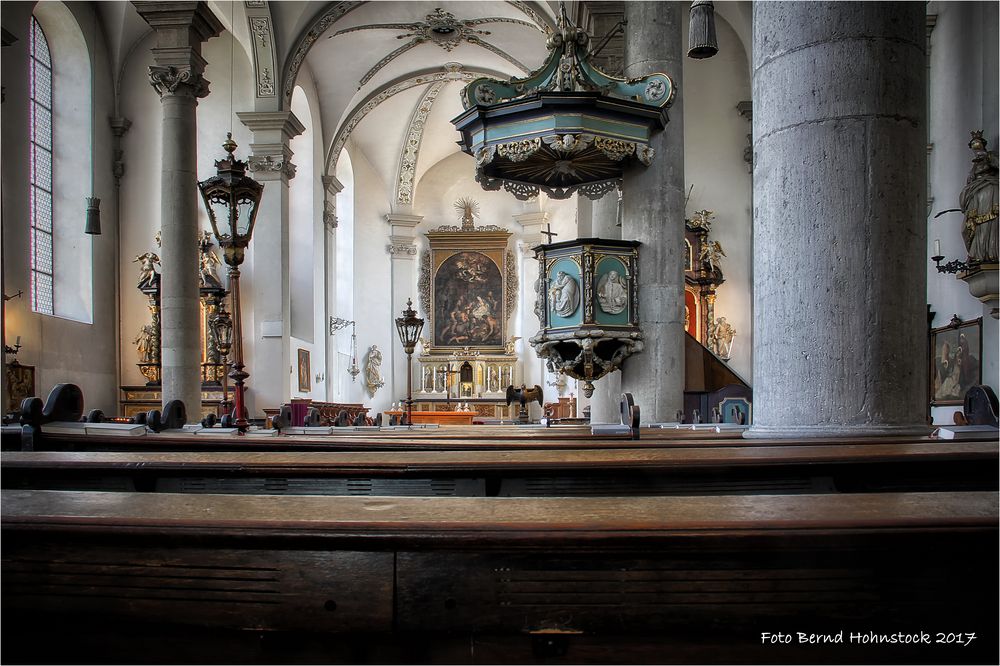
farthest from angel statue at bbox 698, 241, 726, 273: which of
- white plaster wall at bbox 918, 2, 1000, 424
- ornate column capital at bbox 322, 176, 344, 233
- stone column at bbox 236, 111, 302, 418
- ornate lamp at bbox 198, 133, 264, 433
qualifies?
ornate column capital at bbox 322, 176, 344, 233

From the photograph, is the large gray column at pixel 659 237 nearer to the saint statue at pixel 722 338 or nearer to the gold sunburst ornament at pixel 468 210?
the saint statue at pixel 722 338

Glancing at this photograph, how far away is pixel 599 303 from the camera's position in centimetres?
877

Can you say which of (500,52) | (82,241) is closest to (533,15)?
(500,52)

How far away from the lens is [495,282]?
26188 mm

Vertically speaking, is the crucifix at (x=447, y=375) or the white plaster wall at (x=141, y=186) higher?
the white plaster wall at (x=141, y=186)

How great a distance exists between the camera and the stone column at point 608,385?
30.6 ft

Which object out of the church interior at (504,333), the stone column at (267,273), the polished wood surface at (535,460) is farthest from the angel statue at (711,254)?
the polished wood surface at (535,460)

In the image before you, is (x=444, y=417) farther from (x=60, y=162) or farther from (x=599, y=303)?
(x=599, y=303)

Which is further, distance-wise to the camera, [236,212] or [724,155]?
[724,155]

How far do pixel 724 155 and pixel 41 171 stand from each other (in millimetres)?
11377

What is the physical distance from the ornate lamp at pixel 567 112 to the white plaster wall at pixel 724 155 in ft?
23.6

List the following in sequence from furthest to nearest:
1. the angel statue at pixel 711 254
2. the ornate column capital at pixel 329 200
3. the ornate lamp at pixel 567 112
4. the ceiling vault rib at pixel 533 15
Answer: the ornate column capital at pixel 329 200, the ceiling vault rib at pixel 533 15, the angel statue at pixel 711 254, the ornate lamp at pixel 567 112

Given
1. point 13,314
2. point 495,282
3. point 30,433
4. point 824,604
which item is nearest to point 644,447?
point 824,604

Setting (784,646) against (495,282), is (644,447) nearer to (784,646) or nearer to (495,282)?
(784,646)
